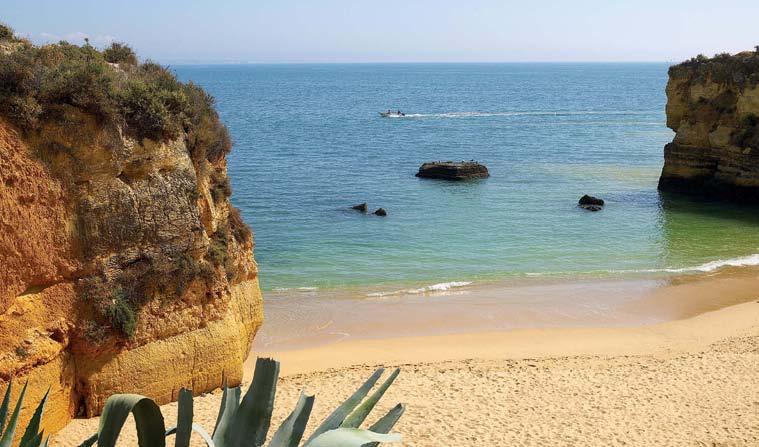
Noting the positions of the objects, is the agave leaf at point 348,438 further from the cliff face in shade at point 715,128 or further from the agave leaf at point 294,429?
the cliff face in shade at point 715,128

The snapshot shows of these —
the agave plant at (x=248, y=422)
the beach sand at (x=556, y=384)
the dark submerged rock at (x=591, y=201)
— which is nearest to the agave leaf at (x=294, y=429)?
the agave plant at (x=248, y=422)

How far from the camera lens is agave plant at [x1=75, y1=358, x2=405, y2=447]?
18.1 feet

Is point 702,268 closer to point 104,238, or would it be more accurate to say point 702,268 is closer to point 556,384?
point 556,384

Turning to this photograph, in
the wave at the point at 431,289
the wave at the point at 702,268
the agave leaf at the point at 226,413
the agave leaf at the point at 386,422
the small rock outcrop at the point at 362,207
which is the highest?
the agave leaf at the point at 226,413

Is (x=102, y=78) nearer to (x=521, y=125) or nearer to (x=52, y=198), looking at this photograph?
(x=52, y=198)

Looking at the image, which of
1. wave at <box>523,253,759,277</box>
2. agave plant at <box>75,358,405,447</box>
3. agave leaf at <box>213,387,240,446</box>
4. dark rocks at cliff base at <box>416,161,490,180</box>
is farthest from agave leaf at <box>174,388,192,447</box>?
dark rocks at cliff base at <box>416,161,490,180</box>

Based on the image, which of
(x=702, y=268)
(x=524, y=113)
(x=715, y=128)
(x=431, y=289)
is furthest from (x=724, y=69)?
(x=524, y=113)

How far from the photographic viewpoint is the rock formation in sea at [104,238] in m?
11.9

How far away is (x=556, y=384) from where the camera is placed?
52.6ft

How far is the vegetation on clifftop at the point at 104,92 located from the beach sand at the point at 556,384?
4.96m

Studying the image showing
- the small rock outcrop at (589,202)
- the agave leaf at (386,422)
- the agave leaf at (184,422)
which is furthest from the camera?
the small rock outcrop at (589,202)

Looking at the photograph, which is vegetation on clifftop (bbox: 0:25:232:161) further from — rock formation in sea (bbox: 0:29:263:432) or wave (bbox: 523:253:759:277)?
wave (bbox: 523:253:759:277)

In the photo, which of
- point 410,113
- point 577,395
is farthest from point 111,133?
point 410,113

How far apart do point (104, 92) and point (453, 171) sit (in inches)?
1352
